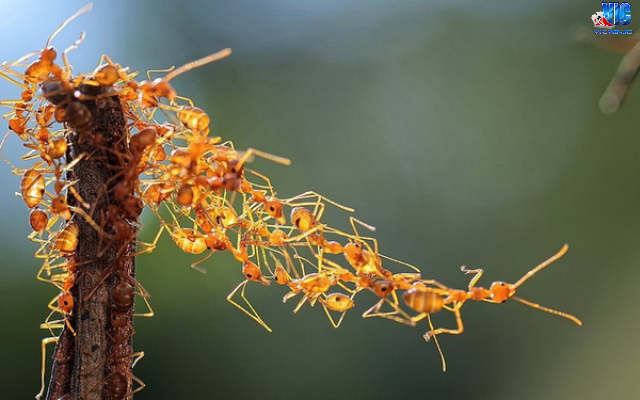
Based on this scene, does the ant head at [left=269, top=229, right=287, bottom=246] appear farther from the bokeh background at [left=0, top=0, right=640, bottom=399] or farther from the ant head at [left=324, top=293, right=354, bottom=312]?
the bokeh background at [left=0, top=0, right=640, bottom=399]

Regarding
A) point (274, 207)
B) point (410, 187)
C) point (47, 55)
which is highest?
point (410, 187)

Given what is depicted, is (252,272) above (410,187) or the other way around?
the other way around

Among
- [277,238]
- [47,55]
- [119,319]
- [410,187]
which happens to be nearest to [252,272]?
[277,238]

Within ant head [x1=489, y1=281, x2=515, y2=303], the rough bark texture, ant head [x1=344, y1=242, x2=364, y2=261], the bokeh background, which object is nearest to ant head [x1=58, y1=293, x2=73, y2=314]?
the rough bark texture

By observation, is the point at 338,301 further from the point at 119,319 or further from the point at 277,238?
the point at 119,319

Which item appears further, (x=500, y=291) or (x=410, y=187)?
(x=410, y=187)

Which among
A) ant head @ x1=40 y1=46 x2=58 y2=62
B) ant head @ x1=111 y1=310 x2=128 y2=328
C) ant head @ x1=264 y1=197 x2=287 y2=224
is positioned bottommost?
ant head @ x1=111 y1=310 x2=128 y2=328

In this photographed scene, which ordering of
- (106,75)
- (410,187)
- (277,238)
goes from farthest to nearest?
1. (410,187)
2. (277,238)
3. (106,75)
